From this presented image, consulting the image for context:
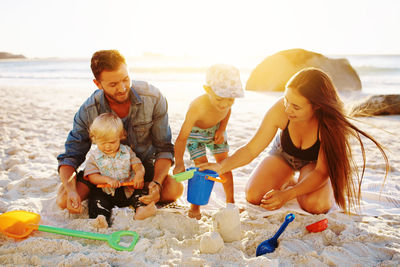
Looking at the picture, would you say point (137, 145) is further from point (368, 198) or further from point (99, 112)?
point (368, 198)

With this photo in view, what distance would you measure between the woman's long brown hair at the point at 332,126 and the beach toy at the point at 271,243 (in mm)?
531

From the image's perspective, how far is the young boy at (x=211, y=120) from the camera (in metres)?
2.32

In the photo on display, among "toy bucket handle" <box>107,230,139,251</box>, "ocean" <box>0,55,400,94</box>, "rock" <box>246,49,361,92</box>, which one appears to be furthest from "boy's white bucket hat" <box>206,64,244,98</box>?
"ocean" <box>0,55,400,94</box>

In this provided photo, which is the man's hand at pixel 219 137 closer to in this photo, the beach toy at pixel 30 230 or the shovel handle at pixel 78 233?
the beach toy at pixel 30 230

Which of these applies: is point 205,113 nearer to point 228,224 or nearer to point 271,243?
point 228,224

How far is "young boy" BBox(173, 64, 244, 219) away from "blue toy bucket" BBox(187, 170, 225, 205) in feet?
0.51

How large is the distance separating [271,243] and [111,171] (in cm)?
115

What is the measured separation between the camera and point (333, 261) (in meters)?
1.64

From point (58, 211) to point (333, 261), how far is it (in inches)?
68.7

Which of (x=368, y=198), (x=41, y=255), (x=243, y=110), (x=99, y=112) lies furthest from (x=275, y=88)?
(x=41, y=255)

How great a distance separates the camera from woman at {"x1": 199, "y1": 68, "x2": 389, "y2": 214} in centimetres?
202

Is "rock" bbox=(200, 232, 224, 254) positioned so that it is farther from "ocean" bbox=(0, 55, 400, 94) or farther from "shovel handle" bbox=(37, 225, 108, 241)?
"ocean" bbox=(0, 55, 400, 94)

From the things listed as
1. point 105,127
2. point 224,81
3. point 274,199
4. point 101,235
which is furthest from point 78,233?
point 224,81

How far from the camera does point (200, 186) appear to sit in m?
2.07
